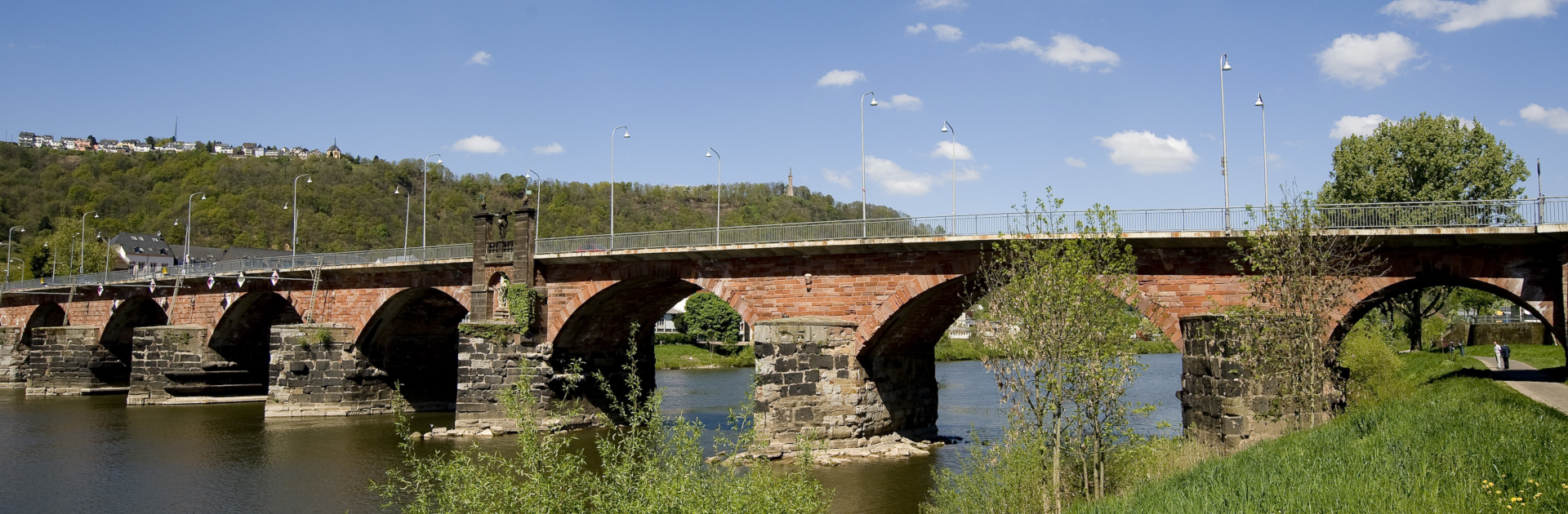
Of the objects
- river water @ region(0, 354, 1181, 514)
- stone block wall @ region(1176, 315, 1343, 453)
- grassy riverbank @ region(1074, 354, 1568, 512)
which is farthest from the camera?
river water @ region(0, 354, 1181, 514)

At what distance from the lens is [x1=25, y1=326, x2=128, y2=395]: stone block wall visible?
Result: 45281 millimetres

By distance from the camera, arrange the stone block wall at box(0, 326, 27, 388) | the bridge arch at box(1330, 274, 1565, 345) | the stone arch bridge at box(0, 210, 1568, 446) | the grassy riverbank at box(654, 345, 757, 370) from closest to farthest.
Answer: the bridge arch at box(1330, 274, 1565, 345)
the stone arch bridge at box(0, 210, 1568, 446)
the stone block wall at box(0, 326, 27, 388)
the grassy riverbank at box(654, 345, 757, 370)

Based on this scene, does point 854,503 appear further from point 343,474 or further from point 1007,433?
point 343,474

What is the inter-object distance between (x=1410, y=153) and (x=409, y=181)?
3663 inches

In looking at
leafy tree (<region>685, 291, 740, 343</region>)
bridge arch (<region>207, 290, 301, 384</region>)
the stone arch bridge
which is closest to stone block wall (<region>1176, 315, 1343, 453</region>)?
the stone arch bridge

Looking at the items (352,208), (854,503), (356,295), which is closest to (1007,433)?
(854,503)

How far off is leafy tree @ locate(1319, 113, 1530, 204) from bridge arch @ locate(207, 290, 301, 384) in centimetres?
4425

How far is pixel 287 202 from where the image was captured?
3605 inches

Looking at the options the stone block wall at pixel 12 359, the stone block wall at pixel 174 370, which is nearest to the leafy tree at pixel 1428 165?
the stone block wall at pixel 174 370

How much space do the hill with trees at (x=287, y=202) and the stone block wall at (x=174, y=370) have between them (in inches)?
1170

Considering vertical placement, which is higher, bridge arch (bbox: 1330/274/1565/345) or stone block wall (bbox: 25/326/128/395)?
bridge arch (bbox: 1330/274/1565/345)

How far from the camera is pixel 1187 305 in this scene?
66.1ft

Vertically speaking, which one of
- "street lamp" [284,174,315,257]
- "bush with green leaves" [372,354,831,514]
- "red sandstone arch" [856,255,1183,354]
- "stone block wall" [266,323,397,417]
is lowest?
"stone block wall" [266,323,397,417]

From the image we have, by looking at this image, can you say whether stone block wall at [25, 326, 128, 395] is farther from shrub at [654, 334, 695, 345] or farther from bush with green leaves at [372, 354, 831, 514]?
bush with green leaves at [372, 354, 831, 514]
